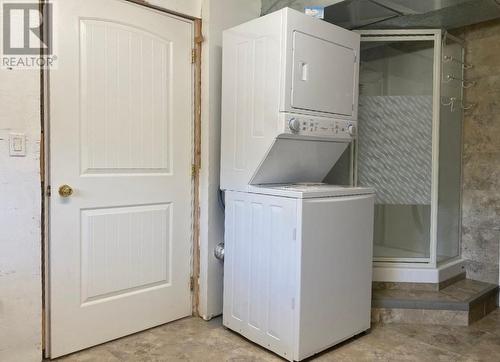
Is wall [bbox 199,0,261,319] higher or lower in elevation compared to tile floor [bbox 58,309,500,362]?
higher

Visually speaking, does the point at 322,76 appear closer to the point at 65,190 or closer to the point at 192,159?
the point at 192,159

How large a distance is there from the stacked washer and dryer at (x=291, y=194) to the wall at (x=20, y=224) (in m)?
1.06

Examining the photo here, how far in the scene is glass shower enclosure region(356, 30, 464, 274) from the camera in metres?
3.13

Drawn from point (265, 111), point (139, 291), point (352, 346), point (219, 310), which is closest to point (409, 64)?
point (265, 111)

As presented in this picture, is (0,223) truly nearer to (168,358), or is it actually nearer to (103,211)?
(103,211)

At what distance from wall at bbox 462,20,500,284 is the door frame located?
2.20 metres

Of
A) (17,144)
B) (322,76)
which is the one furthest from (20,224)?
(322,76)

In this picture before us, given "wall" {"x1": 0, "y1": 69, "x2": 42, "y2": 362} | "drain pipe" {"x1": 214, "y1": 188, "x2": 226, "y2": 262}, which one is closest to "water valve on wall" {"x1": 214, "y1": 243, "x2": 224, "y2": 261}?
"drain pipe" {"x1": 214, "y1": 188, "x2": 226, "y2": 262}

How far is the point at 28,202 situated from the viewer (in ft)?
6.78

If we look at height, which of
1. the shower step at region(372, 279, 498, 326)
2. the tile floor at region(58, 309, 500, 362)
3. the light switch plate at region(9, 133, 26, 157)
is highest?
the light switch plate at region(9, 133, 26, 157)

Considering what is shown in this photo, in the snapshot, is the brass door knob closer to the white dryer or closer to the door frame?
the door frame

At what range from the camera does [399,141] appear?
10.6 ft

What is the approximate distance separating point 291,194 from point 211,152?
789 millimetres

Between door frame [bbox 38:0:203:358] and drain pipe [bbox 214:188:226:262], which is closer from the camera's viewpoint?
door frame [bbox 38:0:203:358]
